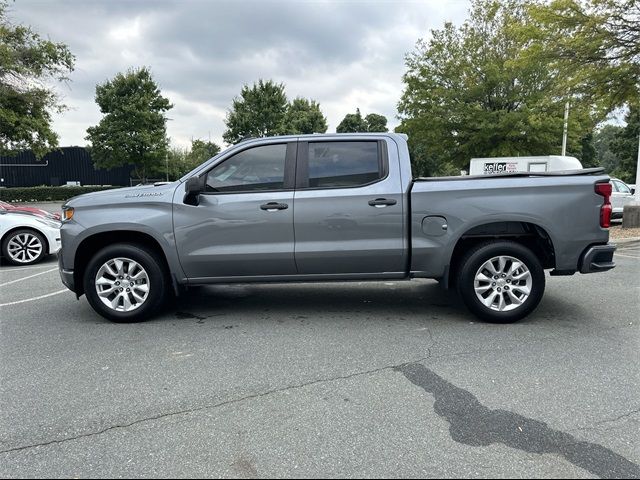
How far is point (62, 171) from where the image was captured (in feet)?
166

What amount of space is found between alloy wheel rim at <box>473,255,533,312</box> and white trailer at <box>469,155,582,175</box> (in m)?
15.3

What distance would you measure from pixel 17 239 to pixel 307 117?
1446 inches

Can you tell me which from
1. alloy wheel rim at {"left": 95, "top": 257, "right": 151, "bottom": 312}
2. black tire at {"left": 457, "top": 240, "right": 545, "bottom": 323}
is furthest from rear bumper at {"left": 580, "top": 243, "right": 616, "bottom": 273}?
alloy wheel rim at {"left": 95, "top": 257, "right": 151, "bottom": 312}

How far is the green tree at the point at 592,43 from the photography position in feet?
33.8

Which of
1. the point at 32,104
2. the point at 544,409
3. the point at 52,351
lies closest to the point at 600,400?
the point at 544,409

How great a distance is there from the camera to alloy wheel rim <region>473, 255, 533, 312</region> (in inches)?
186

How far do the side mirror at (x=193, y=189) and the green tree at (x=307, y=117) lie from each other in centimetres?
3445

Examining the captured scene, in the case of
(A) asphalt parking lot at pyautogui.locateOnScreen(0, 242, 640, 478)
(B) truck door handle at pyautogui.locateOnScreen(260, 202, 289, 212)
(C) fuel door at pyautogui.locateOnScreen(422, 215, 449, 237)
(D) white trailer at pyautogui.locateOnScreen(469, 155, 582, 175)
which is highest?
(D) white trailer at pyautogui.locateOnScreen(469, 155, 582, 175)

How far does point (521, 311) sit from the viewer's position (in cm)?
474

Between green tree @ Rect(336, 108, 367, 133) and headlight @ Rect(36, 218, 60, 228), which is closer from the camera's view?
headlight @ Rect(36, 218, 60, 228)

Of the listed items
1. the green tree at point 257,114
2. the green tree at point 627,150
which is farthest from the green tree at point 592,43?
the green tree at point 627,150

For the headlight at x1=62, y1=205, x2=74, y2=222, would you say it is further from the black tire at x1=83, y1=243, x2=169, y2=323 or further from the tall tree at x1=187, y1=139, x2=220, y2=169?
the tall tree at x1=187, y1=139, x2=220, y2=169

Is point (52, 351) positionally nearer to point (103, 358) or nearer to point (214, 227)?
point (103, 358)

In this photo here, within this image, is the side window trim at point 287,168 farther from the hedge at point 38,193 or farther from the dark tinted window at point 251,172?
the hedge at point 38,193
